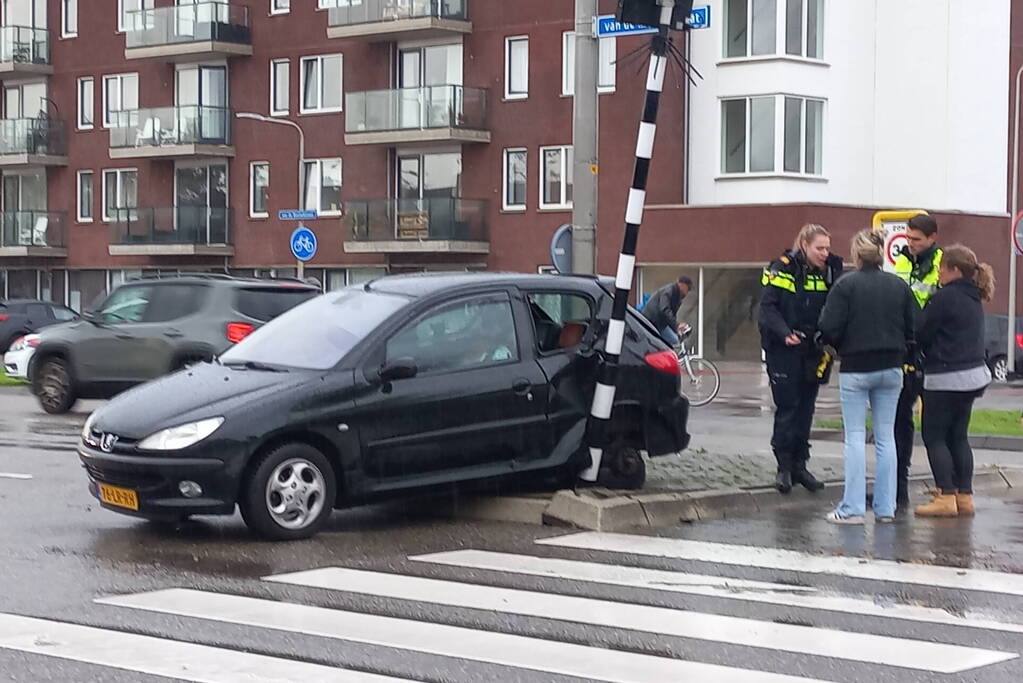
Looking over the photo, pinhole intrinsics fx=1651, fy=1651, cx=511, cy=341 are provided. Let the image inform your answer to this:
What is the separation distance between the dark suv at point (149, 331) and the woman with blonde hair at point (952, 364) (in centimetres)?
1005

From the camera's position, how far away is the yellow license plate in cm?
983

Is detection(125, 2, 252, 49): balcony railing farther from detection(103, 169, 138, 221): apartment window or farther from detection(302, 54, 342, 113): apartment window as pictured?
detection(103, 169, 138, 221): apartment window

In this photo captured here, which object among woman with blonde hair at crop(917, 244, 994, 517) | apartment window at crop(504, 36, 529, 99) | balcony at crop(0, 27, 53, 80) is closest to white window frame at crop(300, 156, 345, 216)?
apartment window at crop(504, 36, 529, 99)

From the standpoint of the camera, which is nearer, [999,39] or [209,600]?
[209,600]

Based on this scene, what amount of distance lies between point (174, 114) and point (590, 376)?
1634 inches

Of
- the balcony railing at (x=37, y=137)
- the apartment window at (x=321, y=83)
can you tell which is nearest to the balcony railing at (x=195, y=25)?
the apartment window at (x=321, y=83)

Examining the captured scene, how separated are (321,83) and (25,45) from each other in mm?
12913

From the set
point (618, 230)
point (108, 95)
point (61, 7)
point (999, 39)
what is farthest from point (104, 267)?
point (999, 39)

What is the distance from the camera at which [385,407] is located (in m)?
10.2

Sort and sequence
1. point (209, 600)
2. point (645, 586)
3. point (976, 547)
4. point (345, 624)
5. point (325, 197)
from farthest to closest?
point (325, 197)
point (976, 547)
point (645, 586)
point (209, 600)
point (345, 624)

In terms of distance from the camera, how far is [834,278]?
11.9m

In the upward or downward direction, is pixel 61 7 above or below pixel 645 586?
above

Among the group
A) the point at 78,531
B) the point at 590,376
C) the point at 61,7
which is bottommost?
the point at 78,531

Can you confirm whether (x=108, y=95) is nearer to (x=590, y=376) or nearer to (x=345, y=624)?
(x=590, y=376)
